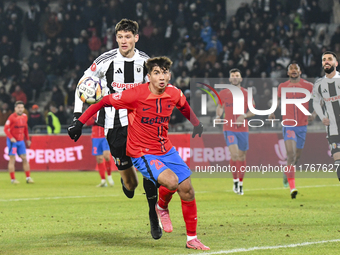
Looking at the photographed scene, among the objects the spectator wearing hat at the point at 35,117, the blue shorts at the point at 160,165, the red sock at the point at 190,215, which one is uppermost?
the blue shorts at the point at 160,165

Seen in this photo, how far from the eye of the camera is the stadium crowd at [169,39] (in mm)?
20922

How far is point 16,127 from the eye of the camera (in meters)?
15.4

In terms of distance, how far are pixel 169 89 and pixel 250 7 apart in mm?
17726

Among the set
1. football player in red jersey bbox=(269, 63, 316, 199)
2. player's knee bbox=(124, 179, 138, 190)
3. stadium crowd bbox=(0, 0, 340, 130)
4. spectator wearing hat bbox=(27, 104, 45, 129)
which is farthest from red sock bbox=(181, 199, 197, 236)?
spectator wearing hat bbox=(27, 104, 45, 129)

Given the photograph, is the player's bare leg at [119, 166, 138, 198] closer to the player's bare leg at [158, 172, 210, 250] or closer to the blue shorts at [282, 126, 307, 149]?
the player's bare leg at [158, 172, 210, 250]

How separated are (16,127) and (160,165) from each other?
1061 centimetres

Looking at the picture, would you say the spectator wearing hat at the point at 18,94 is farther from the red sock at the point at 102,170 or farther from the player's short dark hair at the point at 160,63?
the player's short dark hair at the point at 160,63

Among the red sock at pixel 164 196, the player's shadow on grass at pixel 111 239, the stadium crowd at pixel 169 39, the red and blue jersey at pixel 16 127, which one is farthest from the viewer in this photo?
the stadium crowd at pixel 169 39

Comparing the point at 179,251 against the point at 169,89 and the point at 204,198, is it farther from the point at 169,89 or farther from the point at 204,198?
the point at 204,198

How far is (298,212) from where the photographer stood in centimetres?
851

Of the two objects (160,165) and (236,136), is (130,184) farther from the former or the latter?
(236,136)

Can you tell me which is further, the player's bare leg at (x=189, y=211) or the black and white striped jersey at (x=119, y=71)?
the black and white striped jersey at (x=119, y=71)

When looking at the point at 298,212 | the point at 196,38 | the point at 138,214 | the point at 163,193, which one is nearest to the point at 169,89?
the point at 163,193

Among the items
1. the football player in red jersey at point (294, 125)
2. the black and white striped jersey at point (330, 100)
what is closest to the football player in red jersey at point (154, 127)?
the black and white striped jersey at point (330, 100)
